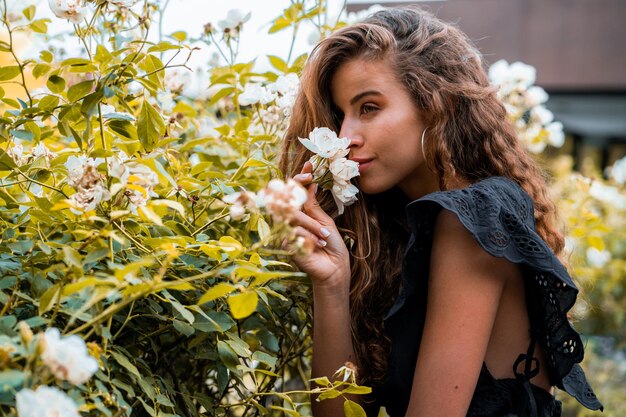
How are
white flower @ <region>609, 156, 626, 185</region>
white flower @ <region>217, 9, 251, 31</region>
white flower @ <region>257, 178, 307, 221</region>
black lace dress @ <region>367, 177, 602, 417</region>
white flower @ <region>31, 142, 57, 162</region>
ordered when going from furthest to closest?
white flower @ <region>609, 156, 626, 185</region> < white flower @ <region>217, 9, 251, 31</region> < black lace dress @ <region>367, 177, 602, 417</region> < white flower @ <region>31, 142, 57, 162</region> < white flower @ <region>257, 178, 307, 221</region>

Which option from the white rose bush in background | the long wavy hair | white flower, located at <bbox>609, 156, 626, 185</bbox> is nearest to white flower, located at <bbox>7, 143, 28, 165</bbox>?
the white rose bush in background

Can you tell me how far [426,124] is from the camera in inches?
61.2

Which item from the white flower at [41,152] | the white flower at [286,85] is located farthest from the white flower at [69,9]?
the white flower at [286,85]

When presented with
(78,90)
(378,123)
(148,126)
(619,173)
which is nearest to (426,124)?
(378,123)

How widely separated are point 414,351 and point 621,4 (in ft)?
29.4

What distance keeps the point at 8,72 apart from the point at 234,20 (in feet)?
1.85

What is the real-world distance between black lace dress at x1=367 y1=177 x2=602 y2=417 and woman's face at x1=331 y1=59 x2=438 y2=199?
6.3 inches

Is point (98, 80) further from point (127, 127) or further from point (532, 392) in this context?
point (532, 392)

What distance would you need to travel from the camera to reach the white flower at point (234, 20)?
1588 mm

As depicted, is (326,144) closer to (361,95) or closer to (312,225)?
(312,225)

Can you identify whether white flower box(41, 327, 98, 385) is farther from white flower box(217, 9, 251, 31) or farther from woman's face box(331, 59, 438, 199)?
white flower box(217, 9, 251, 31)

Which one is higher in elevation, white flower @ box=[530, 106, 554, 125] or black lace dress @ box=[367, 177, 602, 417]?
white flower @ box=[530, 106, 554, 125]

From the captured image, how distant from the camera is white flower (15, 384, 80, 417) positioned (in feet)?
2.28

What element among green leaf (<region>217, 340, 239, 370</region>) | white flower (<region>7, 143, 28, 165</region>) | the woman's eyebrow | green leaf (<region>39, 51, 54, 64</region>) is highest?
the woman's eyebrow
